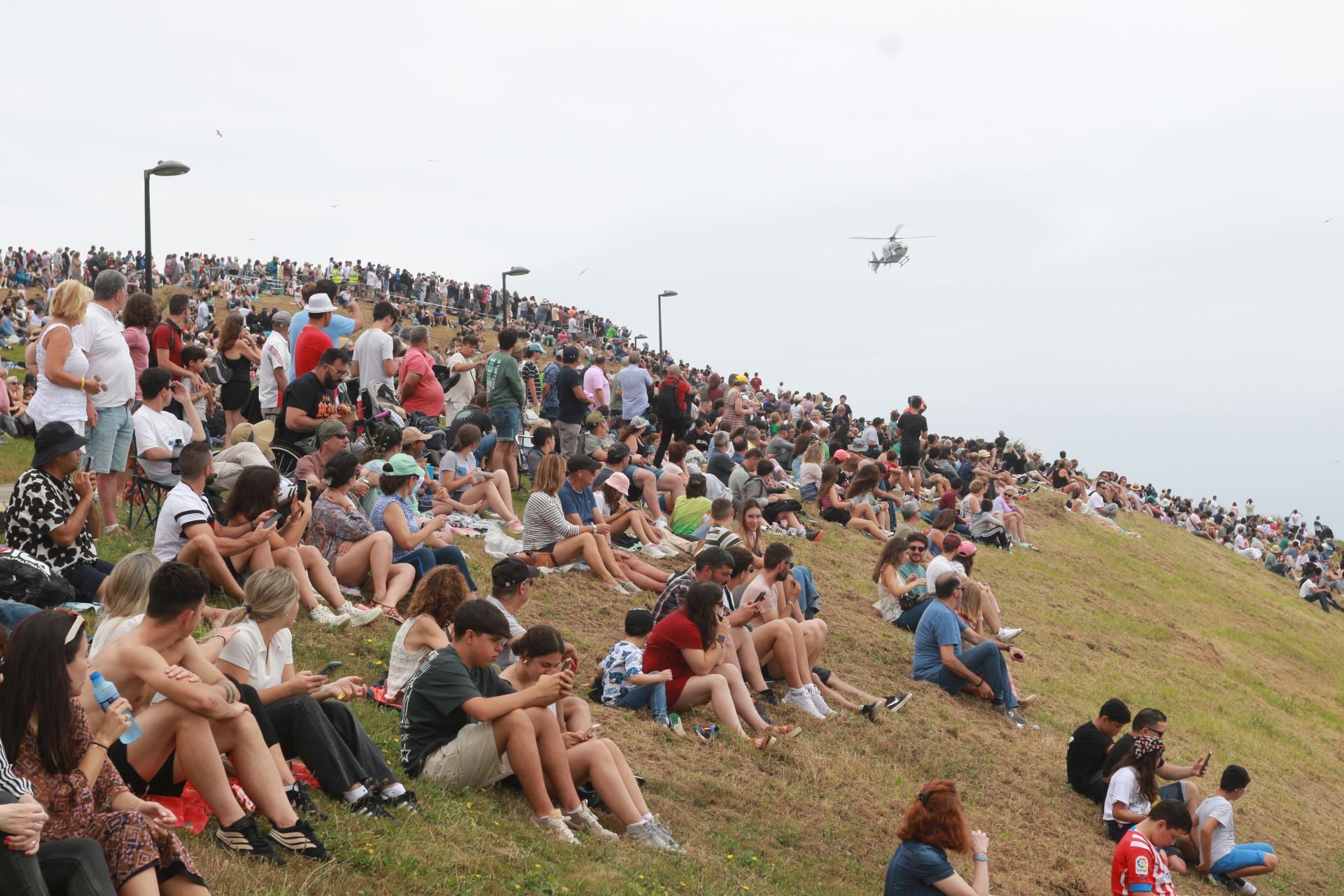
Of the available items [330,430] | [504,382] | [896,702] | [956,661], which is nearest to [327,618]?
[330,430]

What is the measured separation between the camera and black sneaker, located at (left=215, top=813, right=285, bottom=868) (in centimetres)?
571

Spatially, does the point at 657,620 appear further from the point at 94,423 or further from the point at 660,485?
the point at 660,485

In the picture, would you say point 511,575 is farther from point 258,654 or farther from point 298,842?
point 298,842

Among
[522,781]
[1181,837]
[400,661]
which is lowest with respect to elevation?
[1181,837]

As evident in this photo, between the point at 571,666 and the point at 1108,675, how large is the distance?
12.0 meters

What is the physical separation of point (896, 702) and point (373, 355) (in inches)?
281

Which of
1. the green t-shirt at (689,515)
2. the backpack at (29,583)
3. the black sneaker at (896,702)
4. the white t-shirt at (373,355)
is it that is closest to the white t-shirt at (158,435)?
the backpack at (29,583)

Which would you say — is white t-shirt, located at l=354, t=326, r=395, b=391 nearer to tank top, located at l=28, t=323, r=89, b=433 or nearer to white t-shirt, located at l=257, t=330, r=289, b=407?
white t-shirt, located at l=257, t=330, r=289, b=407

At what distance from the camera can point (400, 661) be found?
26.9ft

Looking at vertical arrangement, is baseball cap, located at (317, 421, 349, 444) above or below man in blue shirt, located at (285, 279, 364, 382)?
below

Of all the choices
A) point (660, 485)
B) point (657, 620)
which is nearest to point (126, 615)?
point (657, 620)

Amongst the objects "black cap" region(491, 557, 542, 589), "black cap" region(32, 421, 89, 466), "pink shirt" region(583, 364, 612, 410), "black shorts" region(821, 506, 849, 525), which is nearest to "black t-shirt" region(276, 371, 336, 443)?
"black cap" region(32, 421, 89, 466)

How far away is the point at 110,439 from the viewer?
10305 mm

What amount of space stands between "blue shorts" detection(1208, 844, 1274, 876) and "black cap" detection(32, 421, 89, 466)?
34.7 feet
